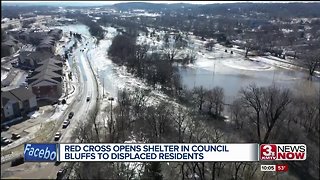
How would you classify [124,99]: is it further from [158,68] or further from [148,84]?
[158,68]

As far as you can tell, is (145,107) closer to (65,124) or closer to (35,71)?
(65,124)

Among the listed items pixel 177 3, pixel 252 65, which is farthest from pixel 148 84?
pixel 177 3

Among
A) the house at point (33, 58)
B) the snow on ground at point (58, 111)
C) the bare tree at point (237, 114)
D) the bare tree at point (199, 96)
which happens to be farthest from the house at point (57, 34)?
the bare tree at point (237, 114)

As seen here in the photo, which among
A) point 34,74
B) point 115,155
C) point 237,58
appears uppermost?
point 115,155

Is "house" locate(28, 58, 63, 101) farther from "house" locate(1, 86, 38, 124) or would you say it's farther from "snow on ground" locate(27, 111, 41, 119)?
"snow on ground" locate(27, 111, 41, 119)

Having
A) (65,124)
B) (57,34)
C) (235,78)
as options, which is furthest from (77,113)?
(235,78)

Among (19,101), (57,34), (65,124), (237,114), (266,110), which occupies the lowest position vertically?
(237,114)

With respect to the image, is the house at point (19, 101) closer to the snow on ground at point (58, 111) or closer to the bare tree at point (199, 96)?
the snow on ground at point (58, 111)
